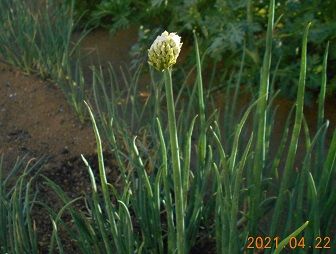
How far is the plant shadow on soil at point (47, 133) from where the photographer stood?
2.62 meters

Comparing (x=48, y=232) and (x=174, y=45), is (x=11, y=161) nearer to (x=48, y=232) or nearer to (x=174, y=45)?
(x=48, y=232)

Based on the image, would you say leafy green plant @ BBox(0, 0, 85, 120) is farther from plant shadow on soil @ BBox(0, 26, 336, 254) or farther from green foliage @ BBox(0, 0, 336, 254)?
green foliage @ BBox(0, 0, 336, 254)

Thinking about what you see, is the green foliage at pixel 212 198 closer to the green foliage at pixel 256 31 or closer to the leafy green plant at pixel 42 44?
the green foliage at pixel 256 31

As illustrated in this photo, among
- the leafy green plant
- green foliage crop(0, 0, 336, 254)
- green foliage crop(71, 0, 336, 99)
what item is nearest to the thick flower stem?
green foliage crop(0, 0, 336, 254)

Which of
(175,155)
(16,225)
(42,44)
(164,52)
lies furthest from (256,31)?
(164,52)

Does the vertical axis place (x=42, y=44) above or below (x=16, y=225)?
above

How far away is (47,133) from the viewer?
303 cm

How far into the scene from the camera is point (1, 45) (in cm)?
329

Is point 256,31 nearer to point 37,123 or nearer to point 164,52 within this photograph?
point 37,123

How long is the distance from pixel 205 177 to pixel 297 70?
1.08 metres

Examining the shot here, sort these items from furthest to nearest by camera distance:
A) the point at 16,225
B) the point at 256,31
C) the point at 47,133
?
1. the point at 47,133
2. the point at 256,31
3. the point at 16,225

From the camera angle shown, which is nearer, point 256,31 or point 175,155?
point 175,155

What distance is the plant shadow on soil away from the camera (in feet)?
8.61

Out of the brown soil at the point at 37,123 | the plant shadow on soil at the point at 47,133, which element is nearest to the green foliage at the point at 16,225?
the plant shadow on soil at the point at 47,133
